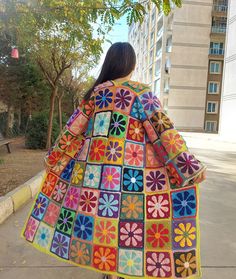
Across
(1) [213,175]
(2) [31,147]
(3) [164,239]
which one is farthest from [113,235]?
(2) [31,147]

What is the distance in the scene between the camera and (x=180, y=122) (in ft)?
123

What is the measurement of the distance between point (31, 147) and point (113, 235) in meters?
10.2

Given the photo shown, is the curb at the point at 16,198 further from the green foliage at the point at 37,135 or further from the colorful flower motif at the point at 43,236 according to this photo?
the green foliage at the point at 37,135

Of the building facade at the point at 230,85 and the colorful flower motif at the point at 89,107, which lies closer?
the colorful flower motif at the point at 89,107

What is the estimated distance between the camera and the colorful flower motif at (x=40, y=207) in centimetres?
204

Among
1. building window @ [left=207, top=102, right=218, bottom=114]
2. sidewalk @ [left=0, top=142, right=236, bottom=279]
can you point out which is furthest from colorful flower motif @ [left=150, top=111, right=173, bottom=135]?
building window @ [left=207, top=102, right=218, bottom=114]

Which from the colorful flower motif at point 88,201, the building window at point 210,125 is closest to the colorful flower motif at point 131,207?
the colorful flower motif at point 88,201

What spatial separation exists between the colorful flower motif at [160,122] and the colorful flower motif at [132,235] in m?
0.59

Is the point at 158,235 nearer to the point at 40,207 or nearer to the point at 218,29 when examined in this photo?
the point at 40,207

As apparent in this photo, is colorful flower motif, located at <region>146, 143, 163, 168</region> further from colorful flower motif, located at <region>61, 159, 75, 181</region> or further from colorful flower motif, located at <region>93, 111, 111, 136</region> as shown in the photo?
colorful flower motif, located at <region>61, 159, 75, 181</region>

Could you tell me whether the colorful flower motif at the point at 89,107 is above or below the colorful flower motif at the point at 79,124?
above

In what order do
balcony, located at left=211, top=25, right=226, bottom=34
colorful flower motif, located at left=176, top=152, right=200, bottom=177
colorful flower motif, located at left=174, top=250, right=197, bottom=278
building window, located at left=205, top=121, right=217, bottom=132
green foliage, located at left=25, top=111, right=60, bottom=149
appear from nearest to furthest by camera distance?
1. colorful flower motif, located at left=176, top=152, right=200, bottom=177
2. colorful flower motif, located at left=174, top=250, right=197, bottom=278
3. green foliage, located at left=25, top=111, right=60, bottom=149
4. balcony, located at left=211, top=25, right=226, bottom=34
5. building window, located at left=205, top=121, right=217, bottom=132

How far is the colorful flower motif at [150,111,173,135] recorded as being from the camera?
1764 millimetres

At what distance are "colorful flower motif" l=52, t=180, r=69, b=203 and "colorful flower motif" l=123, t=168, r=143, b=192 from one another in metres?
0.43
